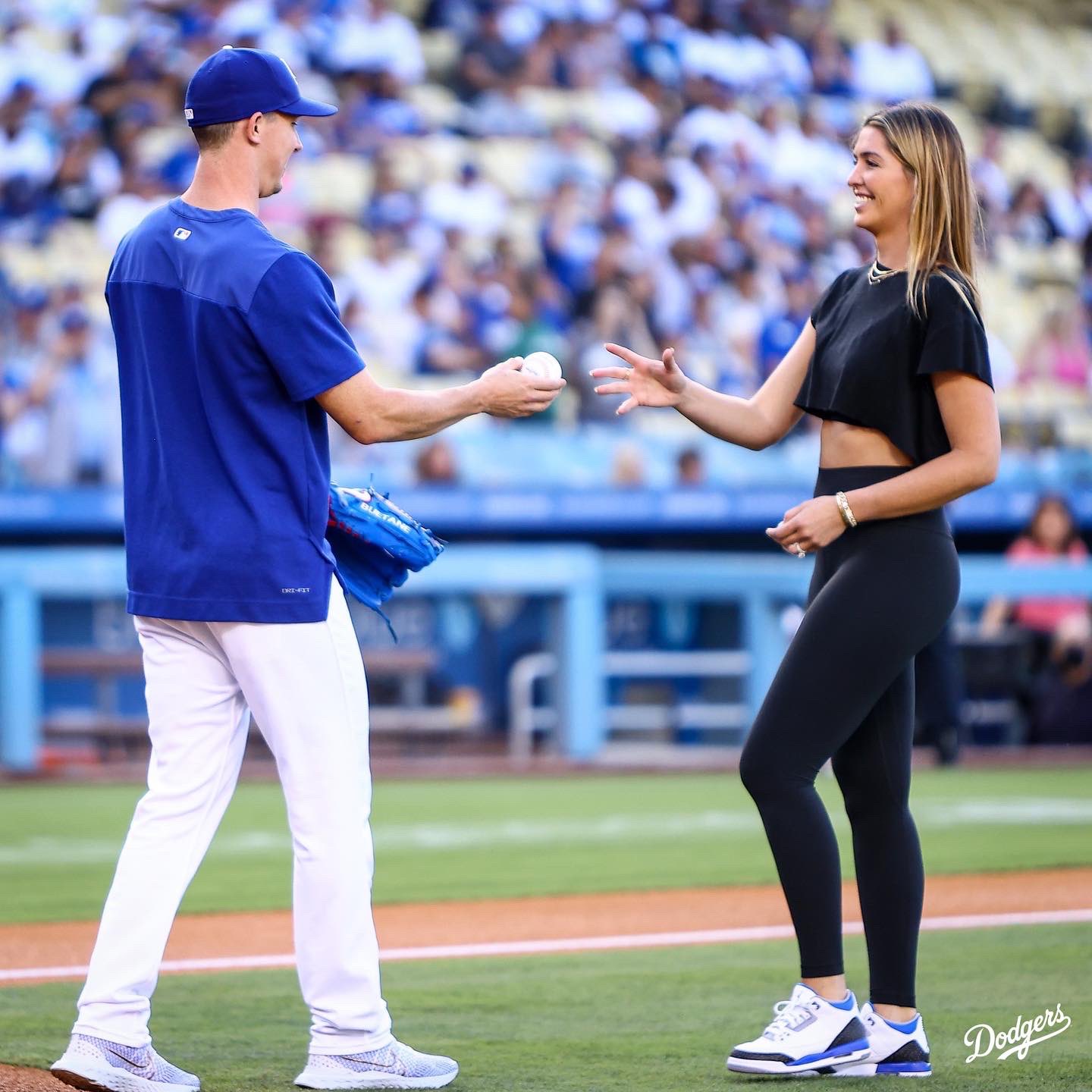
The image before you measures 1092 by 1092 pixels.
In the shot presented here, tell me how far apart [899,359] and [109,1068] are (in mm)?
2006

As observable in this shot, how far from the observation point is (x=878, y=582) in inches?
145

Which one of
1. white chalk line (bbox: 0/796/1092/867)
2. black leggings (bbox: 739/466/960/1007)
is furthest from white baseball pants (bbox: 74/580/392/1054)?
white chalk line (bbox: 0/796/1092/867)

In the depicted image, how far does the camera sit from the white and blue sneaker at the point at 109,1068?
131 inches

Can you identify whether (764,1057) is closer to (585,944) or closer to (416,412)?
(416,412)

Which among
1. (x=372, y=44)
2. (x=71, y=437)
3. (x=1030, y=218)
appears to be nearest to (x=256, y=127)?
Answer: (x=71, y=437)

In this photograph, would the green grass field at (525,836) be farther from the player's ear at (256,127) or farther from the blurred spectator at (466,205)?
the blurred spectator at (466,205)

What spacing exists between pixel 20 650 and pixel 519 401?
7818 millimetres

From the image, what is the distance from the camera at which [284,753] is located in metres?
3.46

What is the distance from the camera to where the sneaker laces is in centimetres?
362

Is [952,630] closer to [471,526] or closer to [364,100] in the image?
[471,526]

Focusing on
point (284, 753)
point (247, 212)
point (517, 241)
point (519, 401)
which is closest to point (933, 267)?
point (519, 401)

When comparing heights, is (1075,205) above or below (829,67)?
below

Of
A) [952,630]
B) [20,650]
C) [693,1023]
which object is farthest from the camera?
[952,630]

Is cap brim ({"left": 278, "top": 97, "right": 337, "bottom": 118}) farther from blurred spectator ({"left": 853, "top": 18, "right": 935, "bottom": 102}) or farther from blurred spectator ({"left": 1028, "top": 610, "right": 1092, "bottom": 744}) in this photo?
blurred spectator ({"left": 853, "top": 18, "right": 935, "bottom": 102})
